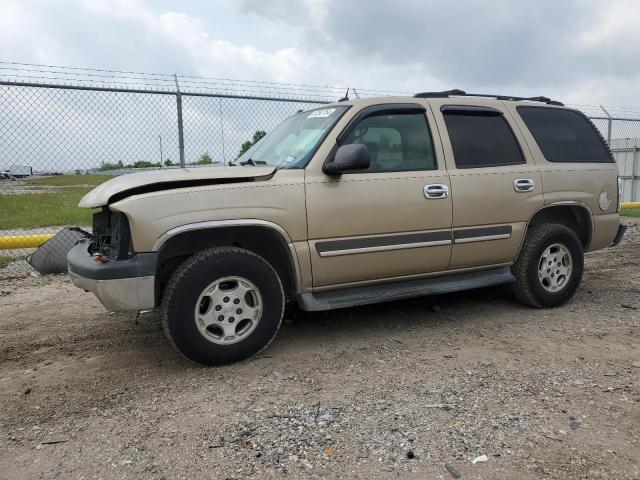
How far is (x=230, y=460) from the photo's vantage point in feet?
8.63

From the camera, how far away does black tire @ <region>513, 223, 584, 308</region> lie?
492 centimetres

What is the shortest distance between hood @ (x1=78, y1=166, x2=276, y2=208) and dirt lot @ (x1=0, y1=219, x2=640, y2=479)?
4.09ft

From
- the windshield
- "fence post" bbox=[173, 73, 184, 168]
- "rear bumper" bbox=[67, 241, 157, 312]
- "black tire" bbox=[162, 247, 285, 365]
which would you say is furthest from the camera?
"fence post" bbox=[173, 73, 184, 168]

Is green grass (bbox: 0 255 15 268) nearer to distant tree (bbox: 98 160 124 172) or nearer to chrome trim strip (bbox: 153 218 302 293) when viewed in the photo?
distant tree (bbox: 98 160 124 172)

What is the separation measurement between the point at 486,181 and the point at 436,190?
56cm

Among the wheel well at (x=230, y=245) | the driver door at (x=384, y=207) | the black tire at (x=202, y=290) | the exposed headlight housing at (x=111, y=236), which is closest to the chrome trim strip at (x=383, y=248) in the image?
the driver door at (x=384, y=207)

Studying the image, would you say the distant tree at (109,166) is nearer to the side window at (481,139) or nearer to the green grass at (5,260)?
the green grass at (5,260)

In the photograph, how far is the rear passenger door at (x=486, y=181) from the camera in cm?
451

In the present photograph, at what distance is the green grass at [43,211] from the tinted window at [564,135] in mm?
6101

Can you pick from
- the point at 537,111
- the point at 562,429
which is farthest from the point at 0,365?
the point at 537,111

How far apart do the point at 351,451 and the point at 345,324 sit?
6.79 feet

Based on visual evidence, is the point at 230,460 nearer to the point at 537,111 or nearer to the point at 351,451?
the point at 351,451

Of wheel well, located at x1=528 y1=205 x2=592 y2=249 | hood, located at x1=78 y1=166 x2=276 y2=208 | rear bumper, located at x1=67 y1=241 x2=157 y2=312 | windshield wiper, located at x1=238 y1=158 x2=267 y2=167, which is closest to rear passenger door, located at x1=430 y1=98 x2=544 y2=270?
wheel well, located at x1=528 y1=205 x2=592 y2=249

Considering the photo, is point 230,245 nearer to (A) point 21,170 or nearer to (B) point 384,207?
(B) point 384,207
